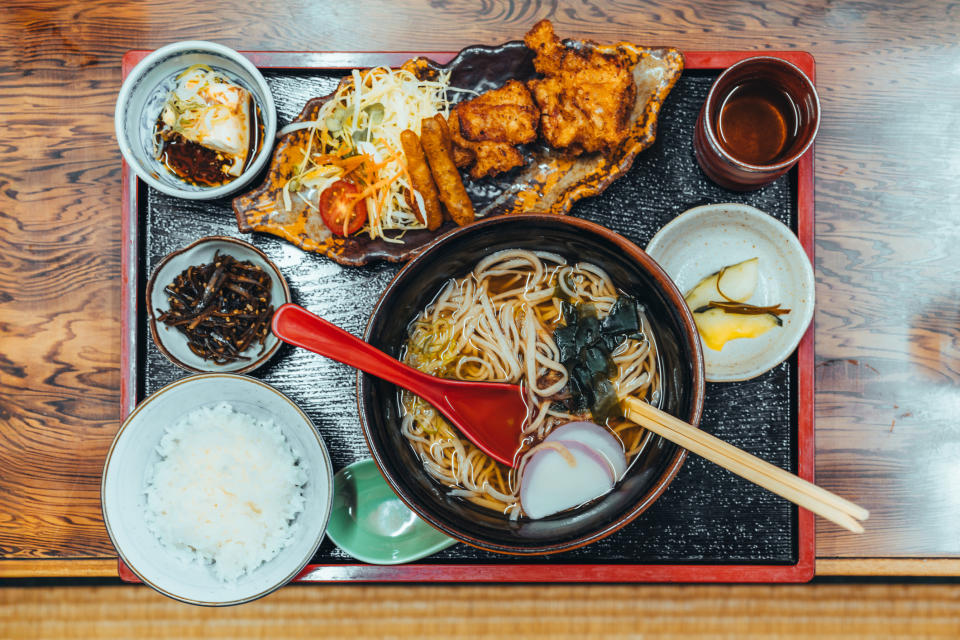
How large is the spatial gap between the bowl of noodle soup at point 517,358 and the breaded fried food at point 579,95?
1.31 ft

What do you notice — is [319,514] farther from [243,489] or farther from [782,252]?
[782,252]

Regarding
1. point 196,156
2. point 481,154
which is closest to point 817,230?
point 481,154

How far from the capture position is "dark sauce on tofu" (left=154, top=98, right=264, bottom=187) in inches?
81.3

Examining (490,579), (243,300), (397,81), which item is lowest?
(490,579)

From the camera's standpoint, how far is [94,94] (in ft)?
7.61

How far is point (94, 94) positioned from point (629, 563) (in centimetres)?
262

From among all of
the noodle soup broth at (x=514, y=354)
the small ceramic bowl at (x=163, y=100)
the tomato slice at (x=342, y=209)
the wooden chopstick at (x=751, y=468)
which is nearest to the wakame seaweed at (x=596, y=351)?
the noodle soup broth at (x=514, y=354)

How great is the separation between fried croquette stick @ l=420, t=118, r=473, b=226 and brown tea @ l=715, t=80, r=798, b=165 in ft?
2.89

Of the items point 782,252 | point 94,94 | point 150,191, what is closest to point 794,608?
point 782,252

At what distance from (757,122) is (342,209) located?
55.5 inches

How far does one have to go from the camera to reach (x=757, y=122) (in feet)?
6.62

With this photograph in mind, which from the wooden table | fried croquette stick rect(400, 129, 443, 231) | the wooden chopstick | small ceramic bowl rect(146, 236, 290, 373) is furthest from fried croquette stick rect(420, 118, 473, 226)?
the wooden chopstick

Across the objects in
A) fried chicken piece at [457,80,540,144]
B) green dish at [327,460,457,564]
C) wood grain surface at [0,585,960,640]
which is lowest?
wood grain surface at [0,585,960,640]

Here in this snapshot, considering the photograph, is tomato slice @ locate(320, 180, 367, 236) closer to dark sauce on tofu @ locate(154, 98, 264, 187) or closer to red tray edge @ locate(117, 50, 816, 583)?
dark sauce on tofu @ locate(154, 98, 264, 187)
